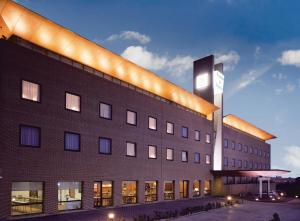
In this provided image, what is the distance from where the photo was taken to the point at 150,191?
3209cm

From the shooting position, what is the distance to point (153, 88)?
33.7m

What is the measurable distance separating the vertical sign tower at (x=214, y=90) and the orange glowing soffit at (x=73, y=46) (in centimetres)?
1066

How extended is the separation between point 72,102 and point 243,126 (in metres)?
43.9

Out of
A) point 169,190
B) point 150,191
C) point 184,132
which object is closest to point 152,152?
point 150,191

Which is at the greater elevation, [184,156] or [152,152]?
[152,152]

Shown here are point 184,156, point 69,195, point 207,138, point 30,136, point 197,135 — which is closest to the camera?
point 30,136

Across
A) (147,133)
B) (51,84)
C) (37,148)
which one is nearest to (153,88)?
(147,133)

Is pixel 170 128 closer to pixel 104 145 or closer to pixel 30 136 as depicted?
pixel 104 145

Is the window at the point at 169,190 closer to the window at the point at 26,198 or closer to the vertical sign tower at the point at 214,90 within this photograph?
the vertical sign tower at the point at 214,90

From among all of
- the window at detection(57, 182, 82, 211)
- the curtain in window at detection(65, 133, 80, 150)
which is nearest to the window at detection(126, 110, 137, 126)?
the curtain in window at detection(65, 133, 80, 150)

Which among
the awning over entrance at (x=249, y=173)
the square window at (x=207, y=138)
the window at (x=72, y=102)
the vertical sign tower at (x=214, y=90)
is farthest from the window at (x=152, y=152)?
the vertical sign tower at (x=214, y=90)

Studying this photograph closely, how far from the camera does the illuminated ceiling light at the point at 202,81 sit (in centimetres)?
4645

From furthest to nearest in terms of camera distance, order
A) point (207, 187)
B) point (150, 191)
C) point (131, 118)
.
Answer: point (207, 187)
point (150, 191)
point (131, 118)

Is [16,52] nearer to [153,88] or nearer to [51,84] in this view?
[51,84]
